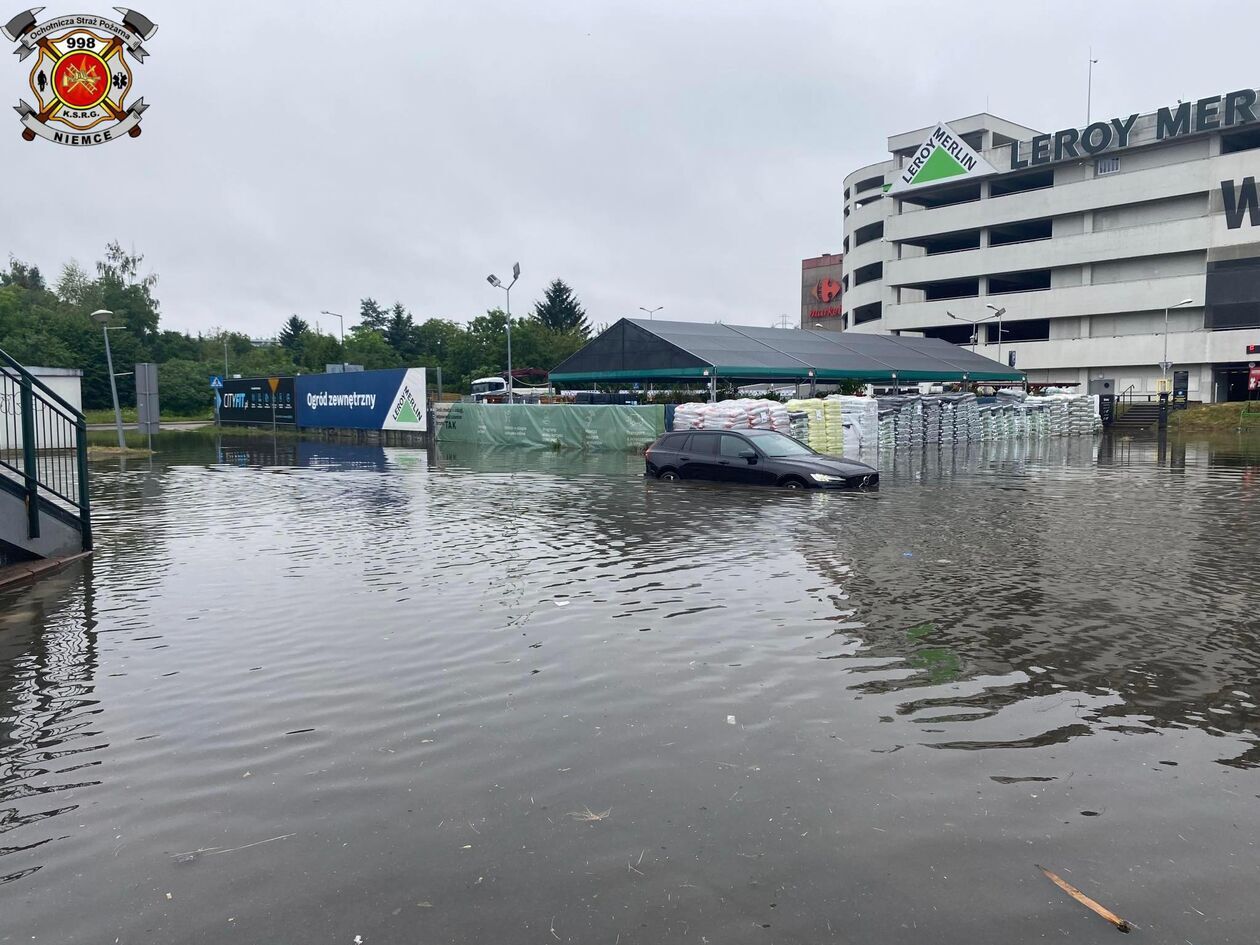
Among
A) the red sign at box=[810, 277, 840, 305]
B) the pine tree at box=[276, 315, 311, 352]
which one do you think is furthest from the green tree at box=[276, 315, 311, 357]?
the red sign at box=[810, 277, 840, 305]

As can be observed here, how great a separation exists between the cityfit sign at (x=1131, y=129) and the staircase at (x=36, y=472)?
6850 centimetres

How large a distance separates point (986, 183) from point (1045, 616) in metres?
72.9

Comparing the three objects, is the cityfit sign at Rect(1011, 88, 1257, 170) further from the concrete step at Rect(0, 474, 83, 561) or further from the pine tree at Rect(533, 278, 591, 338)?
the concrete step at Rect(0, 474, 83, 561)

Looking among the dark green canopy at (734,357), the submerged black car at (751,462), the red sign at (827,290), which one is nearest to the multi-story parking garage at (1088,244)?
the dark green canopy at (734,357)

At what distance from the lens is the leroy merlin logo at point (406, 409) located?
41.0 metres

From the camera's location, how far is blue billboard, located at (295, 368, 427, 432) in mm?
41031

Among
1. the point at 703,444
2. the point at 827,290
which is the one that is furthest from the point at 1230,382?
the point at 703,444

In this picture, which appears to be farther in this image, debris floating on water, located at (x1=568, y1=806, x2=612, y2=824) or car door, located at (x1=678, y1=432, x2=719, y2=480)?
car door, located at (x1=678, y1=432, x2=719, y2=480)

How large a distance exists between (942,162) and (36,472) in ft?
243

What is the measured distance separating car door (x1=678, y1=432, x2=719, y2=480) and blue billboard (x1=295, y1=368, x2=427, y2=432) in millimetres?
22610

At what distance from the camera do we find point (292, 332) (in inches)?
5256

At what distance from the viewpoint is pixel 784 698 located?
19.7 ft

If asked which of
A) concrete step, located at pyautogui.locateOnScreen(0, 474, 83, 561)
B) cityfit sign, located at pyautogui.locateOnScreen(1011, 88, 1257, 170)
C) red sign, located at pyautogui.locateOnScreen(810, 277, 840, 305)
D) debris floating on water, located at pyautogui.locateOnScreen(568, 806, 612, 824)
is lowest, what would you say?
debris floating on water, located at pyautogui.locateOnScreen(568, 806, 612, 824)

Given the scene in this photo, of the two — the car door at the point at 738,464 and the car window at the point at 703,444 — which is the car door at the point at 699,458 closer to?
the car window at the point at 703,444
